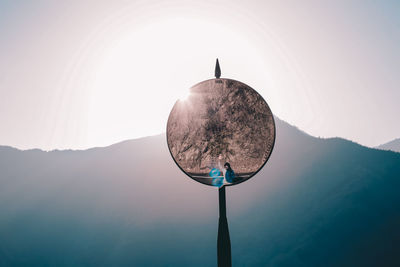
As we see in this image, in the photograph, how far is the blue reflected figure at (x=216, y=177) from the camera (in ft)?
6.73

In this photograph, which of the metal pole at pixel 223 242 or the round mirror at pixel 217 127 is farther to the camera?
the round mirror at pixel 217 127

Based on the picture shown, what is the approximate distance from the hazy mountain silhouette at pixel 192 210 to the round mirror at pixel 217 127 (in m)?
86.8

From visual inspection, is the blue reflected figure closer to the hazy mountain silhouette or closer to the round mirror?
the round mirror

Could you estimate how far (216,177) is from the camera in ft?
6.95

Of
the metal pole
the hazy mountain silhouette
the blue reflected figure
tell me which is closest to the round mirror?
the blue reflected figure

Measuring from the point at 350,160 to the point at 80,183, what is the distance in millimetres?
135101

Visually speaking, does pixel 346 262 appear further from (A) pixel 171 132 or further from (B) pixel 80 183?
(B) pixel 80 183

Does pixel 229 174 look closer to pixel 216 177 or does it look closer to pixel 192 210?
pixel 216 177

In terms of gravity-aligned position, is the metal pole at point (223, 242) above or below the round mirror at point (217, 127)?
below

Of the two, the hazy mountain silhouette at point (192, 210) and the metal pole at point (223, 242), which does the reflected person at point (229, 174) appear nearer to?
the metal pole at point (223, 242)

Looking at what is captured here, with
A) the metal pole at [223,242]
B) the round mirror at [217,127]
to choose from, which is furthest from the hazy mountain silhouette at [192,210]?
the metal pole at [223,242]

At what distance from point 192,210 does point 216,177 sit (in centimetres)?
11294

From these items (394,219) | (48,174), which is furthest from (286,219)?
(48,174)

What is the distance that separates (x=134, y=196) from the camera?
11662 centimetres
